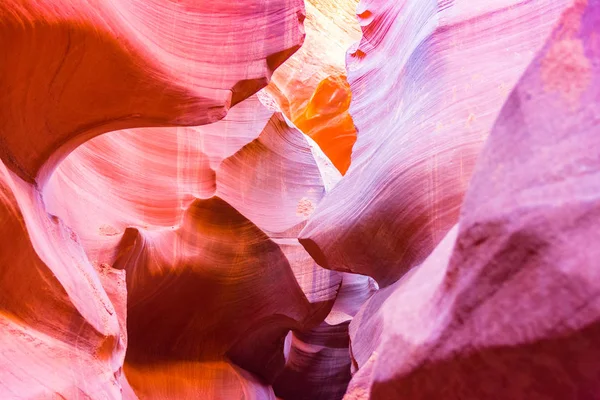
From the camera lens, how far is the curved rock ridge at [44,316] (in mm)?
2158

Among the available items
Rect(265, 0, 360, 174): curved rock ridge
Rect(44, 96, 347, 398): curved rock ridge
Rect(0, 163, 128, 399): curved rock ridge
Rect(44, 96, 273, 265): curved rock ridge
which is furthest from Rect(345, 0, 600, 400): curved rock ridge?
Rect(265, 0, 360, 174): curved rock ridge

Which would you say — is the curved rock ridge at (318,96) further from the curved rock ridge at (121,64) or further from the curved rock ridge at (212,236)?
the curved rock ridge at (121,64)

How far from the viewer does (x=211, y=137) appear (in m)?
5.13

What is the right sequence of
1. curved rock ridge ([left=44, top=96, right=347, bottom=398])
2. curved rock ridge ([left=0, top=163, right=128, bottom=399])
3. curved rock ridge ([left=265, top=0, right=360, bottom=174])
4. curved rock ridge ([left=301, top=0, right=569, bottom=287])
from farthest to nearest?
curved rock ridge ([left=265, top=0, right=360, bottom=174])
curved rock ridge ([left=44, top=96, right=347, bottom=398])
curved rock ridge ([left=301, top=0, right=569, bottom=287])
curved rock ridge ([left=0, top=163, right=128, bottom=399])

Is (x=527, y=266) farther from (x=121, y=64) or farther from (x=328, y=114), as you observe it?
(x=328, y=114)

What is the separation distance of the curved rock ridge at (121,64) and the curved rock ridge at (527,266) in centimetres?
156

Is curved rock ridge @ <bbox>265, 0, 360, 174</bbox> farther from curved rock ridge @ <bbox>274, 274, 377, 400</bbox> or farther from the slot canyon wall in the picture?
curved rock ridge @ <bbox>274, 274, 377, 400</bbox>

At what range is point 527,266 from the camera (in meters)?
1.02

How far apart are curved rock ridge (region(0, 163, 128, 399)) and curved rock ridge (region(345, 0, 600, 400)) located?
138 cm

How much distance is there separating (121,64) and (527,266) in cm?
179

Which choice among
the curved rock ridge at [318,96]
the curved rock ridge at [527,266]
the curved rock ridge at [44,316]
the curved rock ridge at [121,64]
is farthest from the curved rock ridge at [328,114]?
the curved rock ridge at [527,266]

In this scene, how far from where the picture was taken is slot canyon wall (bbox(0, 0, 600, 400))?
1054mm

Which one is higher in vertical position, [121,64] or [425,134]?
[121,64]

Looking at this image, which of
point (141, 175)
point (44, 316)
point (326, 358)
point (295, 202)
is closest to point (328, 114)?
point (295, 202)
